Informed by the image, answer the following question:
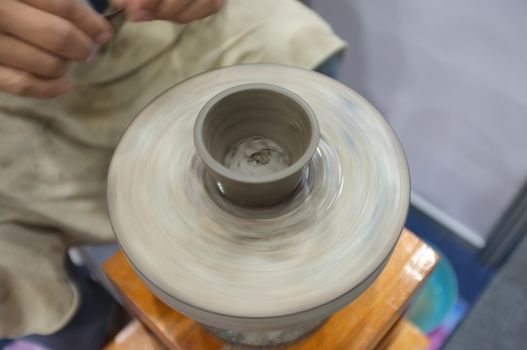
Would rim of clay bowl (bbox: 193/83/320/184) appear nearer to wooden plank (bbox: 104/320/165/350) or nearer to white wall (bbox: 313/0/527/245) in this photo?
wooden plank (bbox: 104/320/165/350)

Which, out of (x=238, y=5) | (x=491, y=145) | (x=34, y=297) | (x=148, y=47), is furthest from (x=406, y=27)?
(x=34, y=297)

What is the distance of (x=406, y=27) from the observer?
3.85 feet

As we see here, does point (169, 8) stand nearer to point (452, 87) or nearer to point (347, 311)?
point (347, 311)

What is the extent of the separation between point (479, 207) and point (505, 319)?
306mm

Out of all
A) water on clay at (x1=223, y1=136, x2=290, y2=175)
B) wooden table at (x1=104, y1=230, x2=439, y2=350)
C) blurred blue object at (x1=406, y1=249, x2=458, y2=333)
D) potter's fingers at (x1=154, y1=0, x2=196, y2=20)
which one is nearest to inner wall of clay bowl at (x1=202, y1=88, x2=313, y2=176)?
water on clay at (x1=223, y1=136, x2=290, y2=175)

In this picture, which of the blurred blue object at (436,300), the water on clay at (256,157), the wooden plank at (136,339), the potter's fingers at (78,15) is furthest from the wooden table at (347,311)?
the blurred blue object at (436,300)

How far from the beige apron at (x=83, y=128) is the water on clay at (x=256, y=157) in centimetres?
23

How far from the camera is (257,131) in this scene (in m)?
0.67

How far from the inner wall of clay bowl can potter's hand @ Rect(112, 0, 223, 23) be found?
0.16m

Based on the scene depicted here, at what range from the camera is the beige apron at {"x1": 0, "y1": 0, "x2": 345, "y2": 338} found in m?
0.69

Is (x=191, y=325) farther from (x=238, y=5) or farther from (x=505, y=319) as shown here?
(x=505, y=319)

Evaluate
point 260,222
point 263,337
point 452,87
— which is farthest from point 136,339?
point 452,87

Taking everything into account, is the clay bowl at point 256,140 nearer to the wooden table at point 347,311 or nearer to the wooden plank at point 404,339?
the wooden table at point 347,311

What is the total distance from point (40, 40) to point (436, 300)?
126 centimetres
